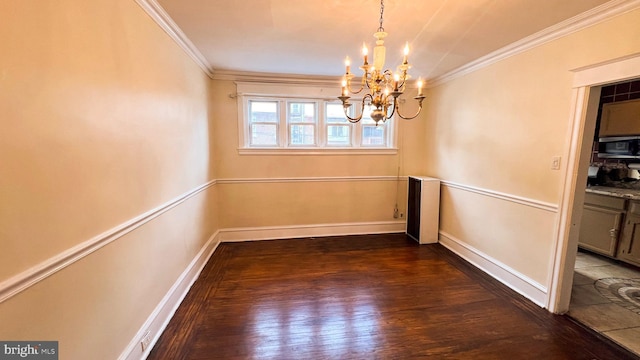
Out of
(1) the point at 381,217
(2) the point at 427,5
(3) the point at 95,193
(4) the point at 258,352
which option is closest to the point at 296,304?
(4) the point at 258,352

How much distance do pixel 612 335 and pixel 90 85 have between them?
12.8 ft

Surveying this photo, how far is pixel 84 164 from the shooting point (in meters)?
1.29

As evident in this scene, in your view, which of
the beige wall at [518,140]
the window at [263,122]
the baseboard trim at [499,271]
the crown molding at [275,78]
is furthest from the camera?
the window at [263,122]

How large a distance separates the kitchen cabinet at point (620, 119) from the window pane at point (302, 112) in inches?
161

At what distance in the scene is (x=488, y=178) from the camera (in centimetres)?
316

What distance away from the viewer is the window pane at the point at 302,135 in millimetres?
4195

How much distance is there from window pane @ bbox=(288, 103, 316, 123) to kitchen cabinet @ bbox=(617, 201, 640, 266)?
416 cm

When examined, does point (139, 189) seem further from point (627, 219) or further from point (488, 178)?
point (627, 219)

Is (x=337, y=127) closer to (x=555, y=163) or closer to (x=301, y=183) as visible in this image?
(x=301, y=183)

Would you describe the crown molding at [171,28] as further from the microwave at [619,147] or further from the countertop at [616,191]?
the microwave at [619,147]

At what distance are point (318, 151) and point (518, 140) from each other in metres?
2.57

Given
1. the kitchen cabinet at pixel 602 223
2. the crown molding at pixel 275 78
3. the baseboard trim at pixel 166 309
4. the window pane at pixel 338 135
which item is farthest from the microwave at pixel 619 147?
the baseboard trim at pixel 166 309

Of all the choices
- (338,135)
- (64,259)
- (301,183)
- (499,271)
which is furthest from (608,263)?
(64,259)

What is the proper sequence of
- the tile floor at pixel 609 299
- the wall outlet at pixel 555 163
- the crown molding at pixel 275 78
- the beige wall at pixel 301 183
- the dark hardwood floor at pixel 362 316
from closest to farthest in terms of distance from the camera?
the dark hardwood floor at pixel 362 316
the tile floor at pixel 609 299
the wall outlet at pixel 555 163
the crown molding at pixel 275 78
the beige wall at pixel 301 183
